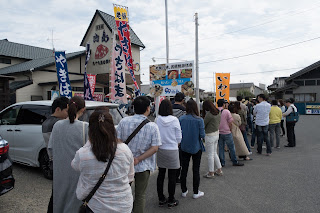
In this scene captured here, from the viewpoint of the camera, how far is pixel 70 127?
245 centimetres

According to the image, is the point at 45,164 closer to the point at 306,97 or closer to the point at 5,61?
the point at 5,61

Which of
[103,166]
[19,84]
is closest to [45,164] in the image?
[103,166]

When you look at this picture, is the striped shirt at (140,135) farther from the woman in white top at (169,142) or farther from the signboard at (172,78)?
the signboard at (172,78)

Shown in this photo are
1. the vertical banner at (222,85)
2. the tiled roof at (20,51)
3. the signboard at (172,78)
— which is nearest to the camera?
the signboard at (172,78)

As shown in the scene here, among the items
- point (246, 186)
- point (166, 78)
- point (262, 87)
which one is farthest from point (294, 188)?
point (262, 87)

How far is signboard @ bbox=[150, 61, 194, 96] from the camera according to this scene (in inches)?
347

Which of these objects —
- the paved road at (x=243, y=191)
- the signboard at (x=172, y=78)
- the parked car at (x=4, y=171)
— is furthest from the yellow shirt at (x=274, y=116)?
the parked car at (x=4, y=171)

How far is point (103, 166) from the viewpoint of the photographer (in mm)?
1874

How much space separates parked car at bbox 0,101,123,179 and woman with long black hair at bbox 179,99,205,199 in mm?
1636

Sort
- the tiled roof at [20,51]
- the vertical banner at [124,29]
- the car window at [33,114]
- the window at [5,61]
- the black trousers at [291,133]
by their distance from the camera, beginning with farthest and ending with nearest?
the tiled roof at [20,51] → the window at [5,61] → the black trousers at [291,133] → the vertical banner at [124,29] → the car window at [33,114]

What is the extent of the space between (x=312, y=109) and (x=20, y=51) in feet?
100

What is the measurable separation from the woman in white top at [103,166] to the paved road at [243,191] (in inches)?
76.9

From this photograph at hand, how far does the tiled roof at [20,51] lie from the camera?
21.2 m

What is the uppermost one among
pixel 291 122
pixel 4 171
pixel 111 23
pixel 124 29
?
pixel 111 23
